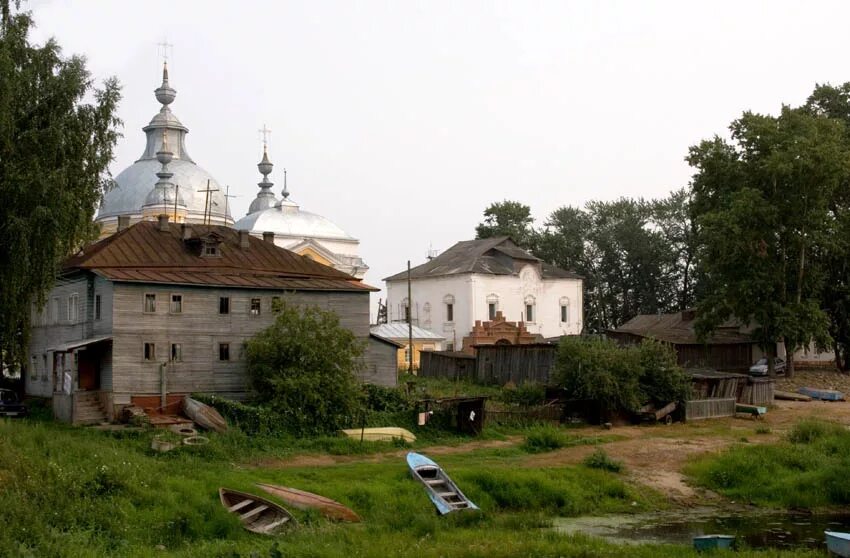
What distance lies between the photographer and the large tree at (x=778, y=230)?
44031 mm

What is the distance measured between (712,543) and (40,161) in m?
18.8

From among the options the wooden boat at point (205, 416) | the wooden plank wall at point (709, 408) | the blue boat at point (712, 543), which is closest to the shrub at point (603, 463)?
the blue boat at point (712, 543)

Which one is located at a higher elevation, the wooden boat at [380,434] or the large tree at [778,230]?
the large tree at [778,230]

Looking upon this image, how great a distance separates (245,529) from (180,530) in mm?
1283

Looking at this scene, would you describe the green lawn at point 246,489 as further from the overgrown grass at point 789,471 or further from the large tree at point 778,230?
the large tree at point 778,230

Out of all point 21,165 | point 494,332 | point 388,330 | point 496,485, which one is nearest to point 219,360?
point 21,165

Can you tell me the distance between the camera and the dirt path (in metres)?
27.9

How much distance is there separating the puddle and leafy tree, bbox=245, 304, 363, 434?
943cm

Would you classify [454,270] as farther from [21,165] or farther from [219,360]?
[21,165]

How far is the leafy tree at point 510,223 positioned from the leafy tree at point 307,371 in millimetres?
43586

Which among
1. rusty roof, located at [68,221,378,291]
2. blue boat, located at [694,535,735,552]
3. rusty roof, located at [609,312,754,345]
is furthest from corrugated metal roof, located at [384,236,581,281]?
blue boat, located at [694,535,735,552]

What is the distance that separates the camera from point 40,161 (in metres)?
26.9

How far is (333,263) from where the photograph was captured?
58406 mm

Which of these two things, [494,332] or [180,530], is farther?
[494,332]
